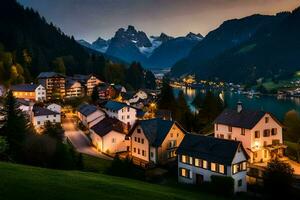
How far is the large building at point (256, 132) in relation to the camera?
5166 centimetres

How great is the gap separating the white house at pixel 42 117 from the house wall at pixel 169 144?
2972 cm

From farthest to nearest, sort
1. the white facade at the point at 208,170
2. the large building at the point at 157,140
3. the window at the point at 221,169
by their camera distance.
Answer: the large building at the point at 157,140, the window at the point at 221,169, the white facade at the point at 208,170

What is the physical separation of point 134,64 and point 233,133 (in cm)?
11041

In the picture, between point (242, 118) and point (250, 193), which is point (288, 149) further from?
point (250, 193)

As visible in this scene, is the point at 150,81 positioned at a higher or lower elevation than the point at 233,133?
higher

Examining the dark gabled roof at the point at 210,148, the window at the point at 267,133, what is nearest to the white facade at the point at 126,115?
the window at the point at 267,133

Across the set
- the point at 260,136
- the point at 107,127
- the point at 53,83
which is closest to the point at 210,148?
the point at 260,136

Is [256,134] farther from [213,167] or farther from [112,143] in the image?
[112,143]

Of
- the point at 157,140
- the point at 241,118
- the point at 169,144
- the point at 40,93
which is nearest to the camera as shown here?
the point at 241,118

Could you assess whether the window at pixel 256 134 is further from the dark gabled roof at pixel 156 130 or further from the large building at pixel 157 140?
the dark gabled roof at pixel 156 130

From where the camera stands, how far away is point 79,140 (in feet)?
223

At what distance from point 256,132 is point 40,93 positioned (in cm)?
7185

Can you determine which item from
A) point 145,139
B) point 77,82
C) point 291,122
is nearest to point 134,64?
point 77,82

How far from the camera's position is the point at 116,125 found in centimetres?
6475
